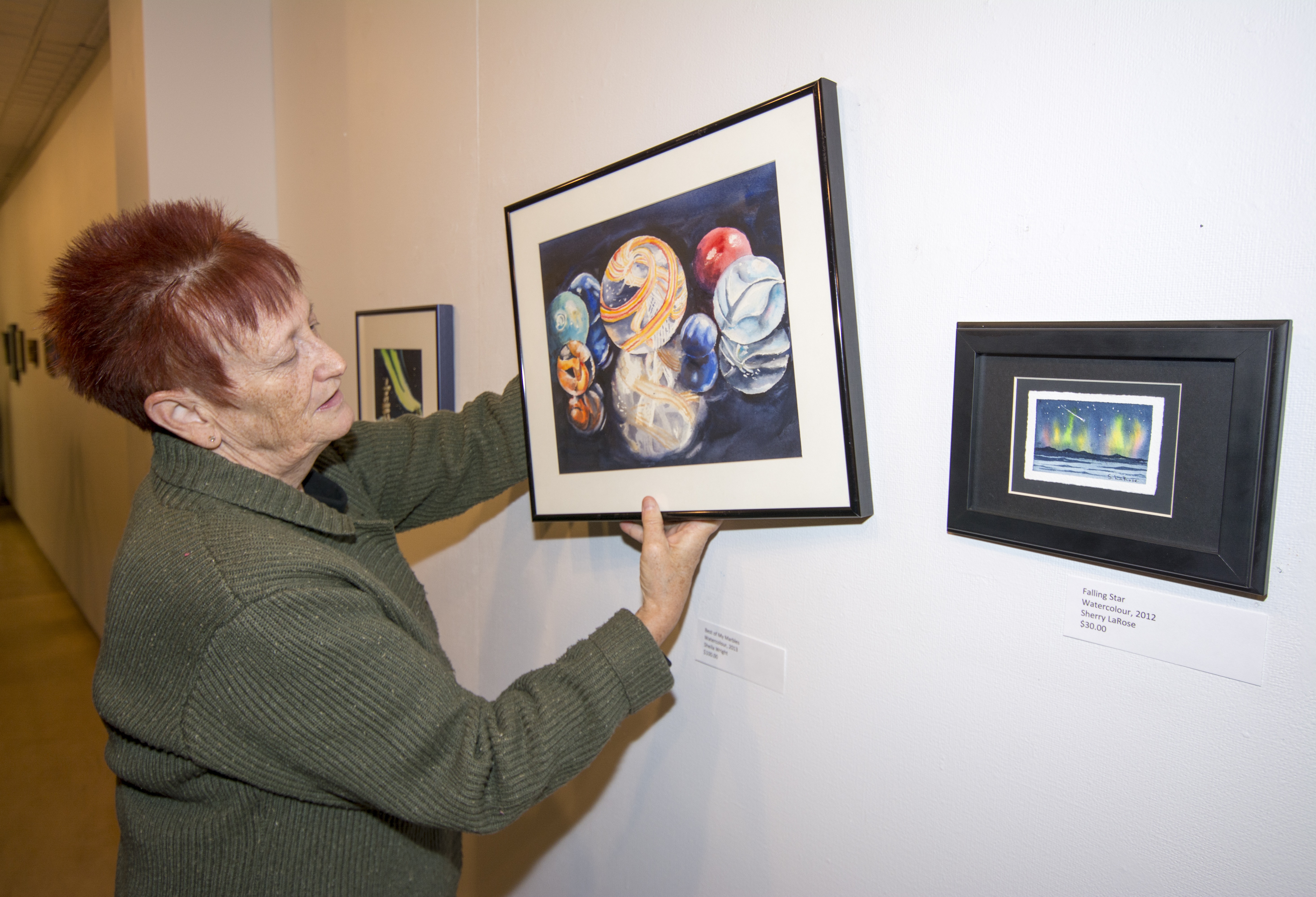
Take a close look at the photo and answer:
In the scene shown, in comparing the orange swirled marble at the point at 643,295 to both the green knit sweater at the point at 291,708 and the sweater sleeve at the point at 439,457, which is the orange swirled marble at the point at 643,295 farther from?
the green knit sweater at the point at 291,708

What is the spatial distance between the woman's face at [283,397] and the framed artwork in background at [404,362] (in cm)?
46

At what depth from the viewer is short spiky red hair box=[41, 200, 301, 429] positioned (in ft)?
3.32

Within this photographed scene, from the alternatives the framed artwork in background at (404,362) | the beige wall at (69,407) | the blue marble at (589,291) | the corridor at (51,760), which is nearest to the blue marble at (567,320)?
the blue marble at (589,291)

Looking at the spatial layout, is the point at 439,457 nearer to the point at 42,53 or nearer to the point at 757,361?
the point at 757,361

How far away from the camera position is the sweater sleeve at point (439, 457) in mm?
1451

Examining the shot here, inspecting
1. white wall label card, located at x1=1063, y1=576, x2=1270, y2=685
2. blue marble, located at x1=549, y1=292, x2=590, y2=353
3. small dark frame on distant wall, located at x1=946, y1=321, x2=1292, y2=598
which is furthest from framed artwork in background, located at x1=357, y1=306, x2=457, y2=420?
white wall label card, located at x1=1063, y1=576, x2=1270, y2=685

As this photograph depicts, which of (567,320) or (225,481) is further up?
(567,320)

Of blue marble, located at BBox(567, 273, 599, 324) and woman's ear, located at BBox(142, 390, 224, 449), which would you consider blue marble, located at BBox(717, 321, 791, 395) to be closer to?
blue marble, located at BBox(567, 273, 599, 324)

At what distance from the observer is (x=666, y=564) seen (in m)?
1.17

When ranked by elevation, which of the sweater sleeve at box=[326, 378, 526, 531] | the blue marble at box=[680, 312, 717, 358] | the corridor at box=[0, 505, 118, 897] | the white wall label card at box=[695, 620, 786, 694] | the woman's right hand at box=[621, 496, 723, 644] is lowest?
the corridor at box=[0, 505, 118, 897]

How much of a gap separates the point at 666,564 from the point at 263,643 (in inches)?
21.7

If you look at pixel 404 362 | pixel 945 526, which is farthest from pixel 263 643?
pixel 404 362

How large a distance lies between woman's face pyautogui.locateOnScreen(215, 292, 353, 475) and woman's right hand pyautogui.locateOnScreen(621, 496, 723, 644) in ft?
1.62

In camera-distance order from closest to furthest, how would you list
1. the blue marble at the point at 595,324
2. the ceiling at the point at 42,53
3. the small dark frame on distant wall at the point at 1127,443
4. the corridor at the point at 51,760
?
1. the small dark frame on distant wall at the point at 1127,443
2. the blue marble at the point at 595,324
3. the corridor at the point at 51,760
4. the ceiling at the point at 42,53
